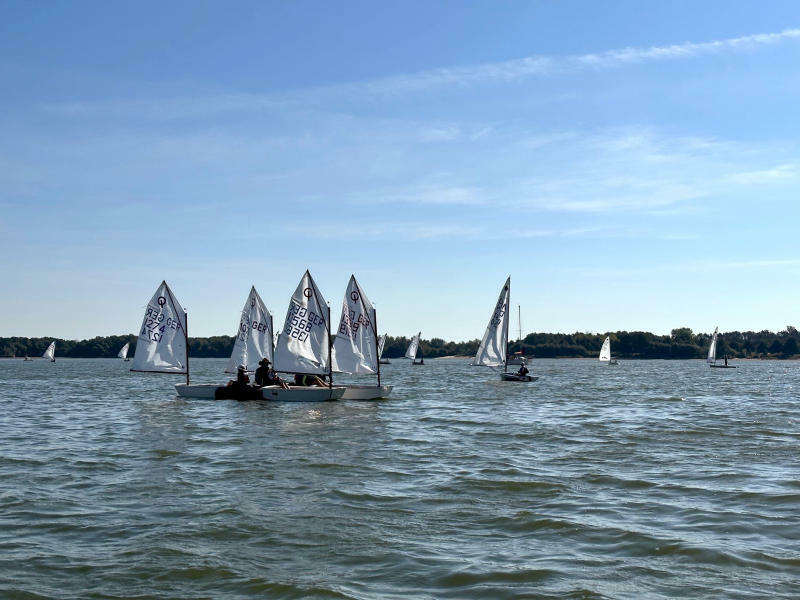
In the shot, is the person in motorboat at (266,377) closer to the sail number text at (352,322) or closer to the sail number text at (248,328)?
the sail number text at (352,322)

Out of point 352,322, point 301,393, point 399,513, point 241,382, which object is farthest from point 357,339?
point 399,513

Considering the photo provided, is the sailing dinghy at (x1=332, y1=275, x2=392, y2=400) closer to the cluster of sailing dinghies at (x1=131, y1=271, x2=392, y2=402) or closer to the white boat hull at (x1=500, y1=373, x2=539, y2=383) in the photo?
the cluster of sailing dinghies at (x1=131, y1=271, x2=392, y2=402)

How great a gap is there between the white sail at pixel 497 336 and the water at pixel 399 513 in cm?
3614

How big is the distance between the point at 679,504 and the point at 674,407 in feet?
93.5

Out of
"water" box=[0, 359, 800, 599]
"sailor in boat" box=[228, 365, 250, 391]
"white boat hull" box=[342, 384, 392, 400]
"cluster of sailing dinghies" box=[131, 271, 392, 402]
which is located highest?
"cluster of sailing dinghies" box=[131, 271, 392, 402]

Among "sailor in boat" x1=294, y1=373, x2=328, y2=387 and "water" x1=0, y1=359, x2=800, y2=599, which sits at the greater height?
"sailor in boat" x1=294, y1=373, x2=328, y2=387

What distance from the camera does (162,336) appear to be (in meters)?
45.1

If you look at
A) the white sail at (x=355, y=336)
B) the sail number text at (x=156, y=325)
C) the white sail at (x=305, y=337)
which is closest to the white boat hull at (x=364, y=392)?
the white sail at (x=355, y=336)

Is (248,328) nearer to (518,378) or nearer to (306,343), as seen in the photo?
(306,343)

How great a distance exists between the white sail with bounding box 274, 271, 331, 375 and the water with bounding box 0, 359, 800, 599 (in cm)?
1361

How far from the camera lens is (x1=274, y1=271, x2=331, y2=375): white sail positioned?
139 ft

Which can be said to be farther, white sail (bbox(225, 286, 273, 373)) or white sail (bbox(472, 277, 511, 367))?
white sail (bbox(472, 277, 511, 367))

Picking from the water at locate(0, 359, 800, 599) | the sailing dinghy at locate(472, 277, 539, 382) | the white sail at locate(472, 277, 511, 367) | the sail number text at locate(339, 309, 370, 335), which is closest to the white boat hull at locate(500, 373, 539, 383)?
the sailing dinghy at locate(472, 277, 539, 382)

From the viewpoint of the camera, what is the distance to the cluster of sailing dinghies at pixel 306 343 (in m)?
42.1
